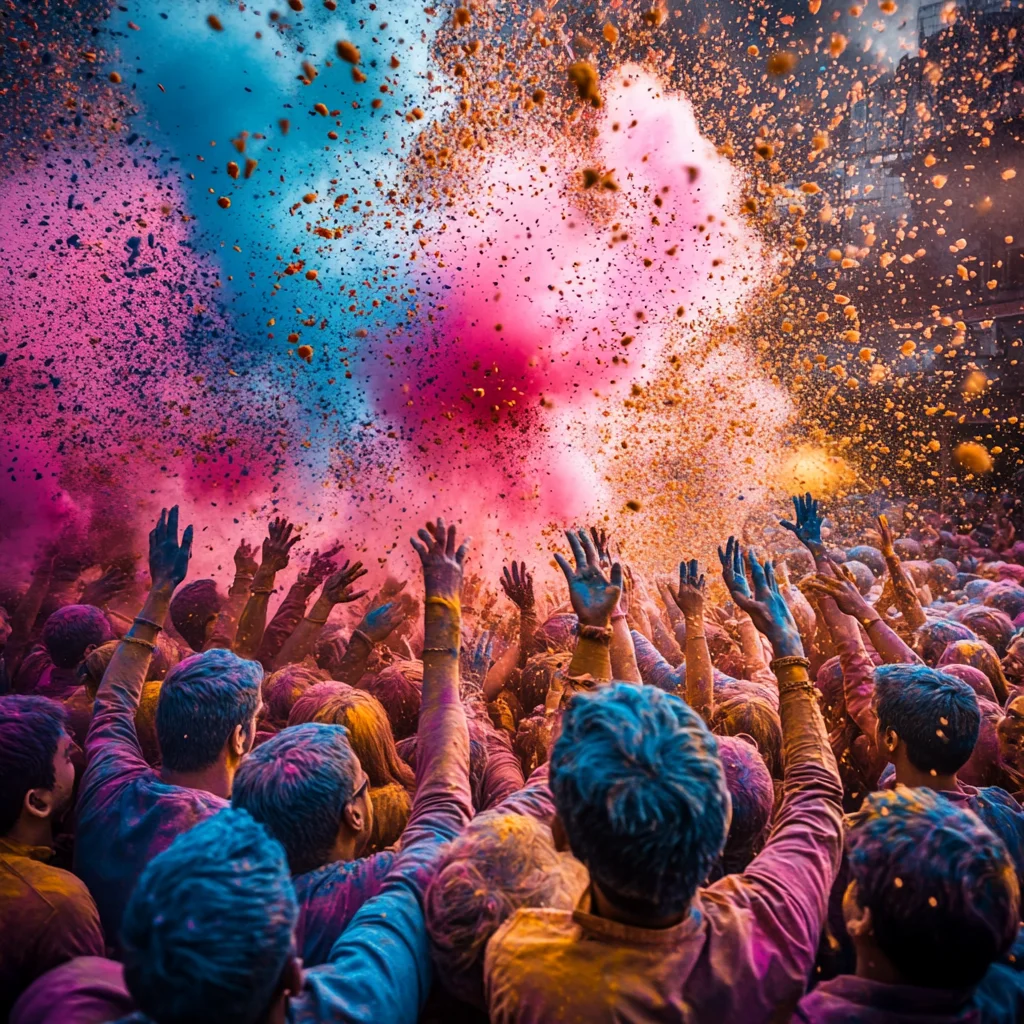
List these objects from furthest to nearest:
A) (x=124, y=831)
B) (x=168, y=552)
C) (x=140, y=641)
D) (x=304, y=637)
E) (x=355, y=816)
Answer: (x=304, y=637), (x=168, y=552), (x=140, y=641), (x=124, y=831), (x=355, y=816)

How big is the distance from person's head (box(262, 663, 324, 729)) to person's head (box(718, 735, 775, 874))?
218cm

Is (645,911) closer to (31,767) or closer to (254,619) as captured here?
(31,767)

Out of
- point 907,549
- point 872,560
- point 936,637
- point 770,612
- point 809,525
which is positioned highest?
point 907,549

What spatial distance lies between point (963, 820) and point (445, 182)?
9264 millimetres

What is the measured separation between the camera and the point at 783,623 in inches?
102

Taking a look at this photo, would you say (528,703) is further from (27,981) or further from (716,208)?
(716,208)

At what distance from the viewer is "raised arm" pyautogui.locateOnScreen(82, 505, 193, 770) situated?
7.69 feet

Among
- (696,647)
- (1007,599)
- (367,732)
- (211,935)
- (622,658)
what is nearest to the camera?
(211,935)

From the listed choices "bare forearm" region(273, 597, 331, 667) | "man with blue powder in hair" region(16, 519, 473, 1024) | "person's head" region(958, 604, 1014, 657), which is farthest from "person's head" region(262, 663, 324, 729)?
"person's head" region(958, 604, 1014, 657)

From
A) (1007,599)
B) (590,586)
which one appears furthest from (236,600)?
(1007,599)

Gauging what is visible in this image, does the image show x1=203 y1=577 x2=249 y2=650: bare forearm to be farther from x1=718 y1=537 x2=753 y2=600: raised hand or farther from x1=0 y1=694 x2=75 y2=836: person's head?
x1=718 y1=537 x2=753 y2=600: raised hand

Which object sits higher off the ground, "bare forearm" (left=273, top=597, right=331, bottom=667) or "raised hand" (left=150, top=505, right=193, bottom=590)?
"raised hand" (left=150, top=505, right=193, bottom=590)

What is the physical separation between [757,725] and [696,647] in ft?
1.75

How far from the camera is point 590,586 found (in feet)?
8.68
